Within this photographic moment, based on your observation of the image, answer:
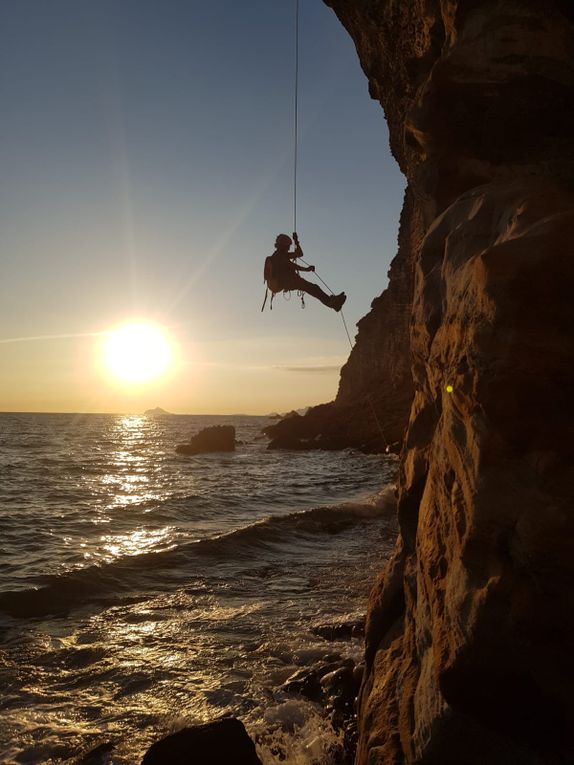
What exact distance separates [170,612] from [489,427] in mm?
8337

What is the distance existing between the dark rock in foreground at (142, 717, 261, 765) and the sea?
74 centimetres

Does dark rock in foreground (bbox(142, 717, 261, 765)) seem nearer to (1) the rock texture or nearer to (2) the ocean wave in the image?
(2) the ocean wave

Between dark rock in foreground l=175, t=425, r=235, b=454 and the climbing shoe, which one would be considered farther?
dark rock in foreground l=175, t=425, r=235, b=454

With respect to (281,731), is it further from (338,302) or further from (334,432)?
(334,432)

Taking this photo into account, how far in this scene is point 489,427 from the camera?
9.91 feet

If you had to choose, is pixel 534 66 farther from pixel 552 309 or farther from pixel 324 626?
pixel 324 626

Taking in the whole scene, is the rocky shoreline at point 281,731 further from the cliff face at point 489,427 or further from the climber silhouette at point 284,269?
the climber silhouette at point 284,269

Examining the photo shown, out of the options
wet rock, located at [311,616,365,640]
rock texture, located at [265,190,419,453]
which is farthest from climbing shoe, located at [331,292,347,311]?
rock texture, located at [265,190,419,453]

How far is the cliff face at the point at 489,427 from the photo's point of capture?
9.16ft

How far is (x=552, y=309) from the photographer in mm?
2896

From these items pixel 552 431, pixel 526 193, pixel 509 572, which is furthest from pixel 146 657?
pixel 526 193

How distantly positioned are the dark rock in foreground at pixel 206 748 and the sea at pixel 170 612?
744 millimetres

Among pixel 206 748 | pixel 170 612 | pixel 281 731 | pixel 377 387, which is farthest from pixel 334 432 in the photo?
pixel 206 748

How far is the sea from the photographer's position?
6.07 metres
